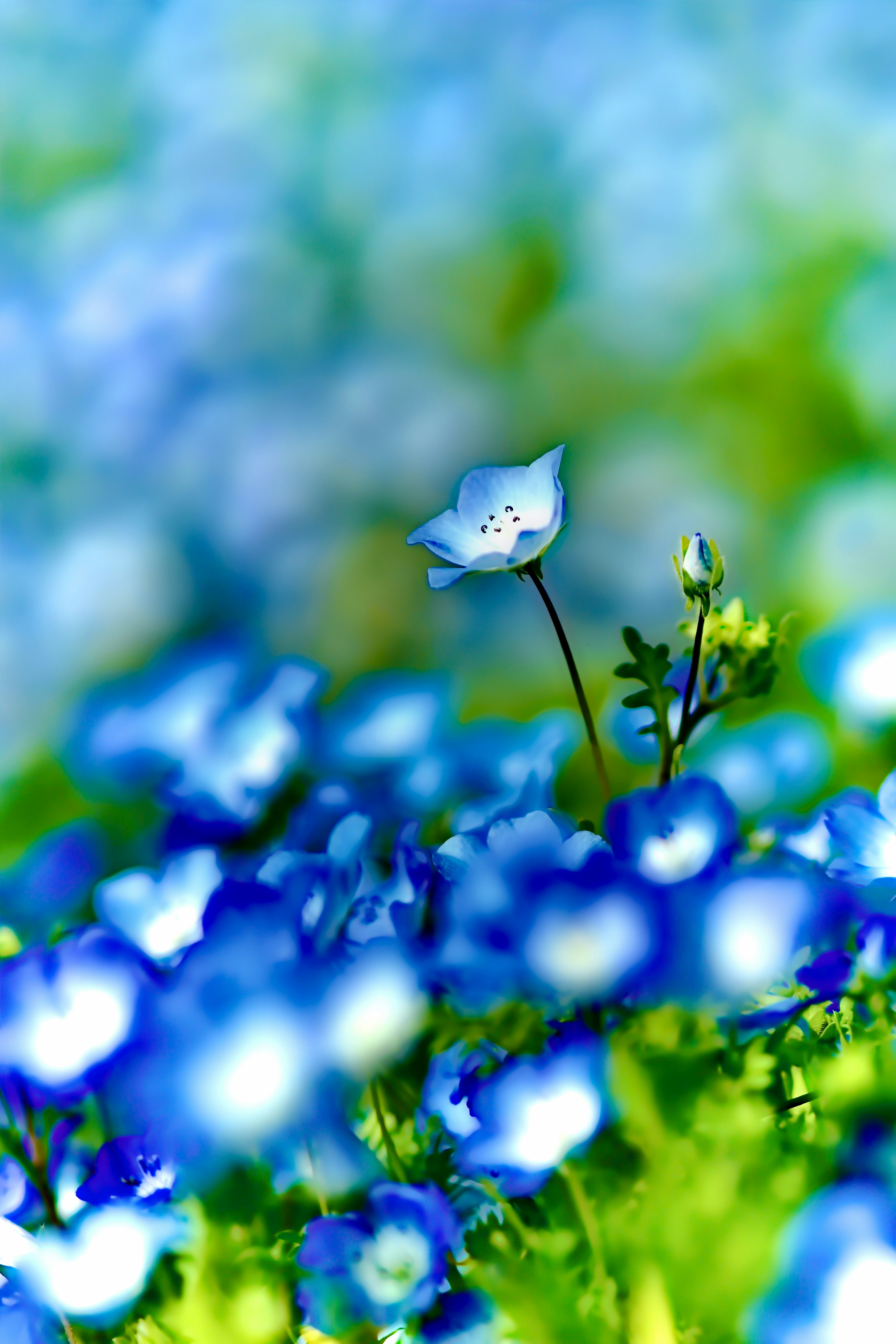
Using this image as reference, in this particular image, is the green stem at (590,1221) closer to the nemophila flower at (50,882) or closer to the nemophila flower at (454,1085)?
the nemophila flower at (454,1085)

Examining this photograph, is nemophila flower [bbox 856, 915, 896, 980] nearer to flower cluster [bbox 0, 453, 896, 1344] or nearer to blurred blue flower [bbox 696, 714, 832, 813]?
flower cluster [bbox 0, 453, 896, 1344]

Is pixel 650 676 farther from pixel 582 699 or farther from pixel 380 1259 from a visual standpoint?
pixel 380 1259

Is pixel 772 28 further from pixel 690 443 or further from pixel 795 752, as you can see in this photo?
pixel 795 752

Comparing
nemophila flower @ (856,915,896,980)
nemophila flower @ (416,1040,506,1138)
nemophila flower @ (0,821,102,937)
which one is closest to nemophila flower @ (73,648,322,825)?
nemophila flower @ (0,821,102,937)

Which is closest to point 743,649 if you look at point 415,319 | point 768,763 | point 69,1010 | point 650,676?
point 650,676

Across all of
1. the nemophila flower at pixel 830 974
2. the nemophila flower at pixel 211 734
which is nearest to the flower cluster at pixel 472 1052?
the nemophila flower at pixel 830 974
